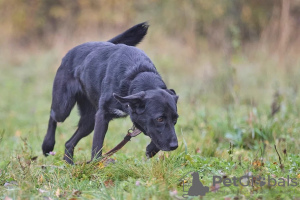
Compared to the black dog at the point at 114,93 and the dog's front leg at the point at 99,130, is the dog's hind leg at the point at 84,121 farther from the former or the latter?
the dog's front leg at the point at 99,130

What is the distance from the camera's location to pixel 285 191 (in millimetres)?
3326

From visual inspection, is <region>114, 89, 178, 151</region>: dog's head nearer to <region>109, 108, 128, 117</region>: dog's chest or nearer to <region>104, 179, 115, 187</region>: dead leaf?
<region>109, 108, 128, 117</region>: dog's chest

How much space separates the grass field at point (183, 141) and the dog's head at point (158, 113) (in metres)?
0.17

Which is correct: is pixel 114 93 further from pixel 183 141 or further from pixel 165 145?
pixel 183 141

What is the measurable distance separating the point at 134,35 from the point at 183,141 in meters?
1.47

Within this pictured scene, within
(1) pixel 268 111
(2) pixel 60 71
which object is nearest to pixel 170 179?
(2) pixel 60 71

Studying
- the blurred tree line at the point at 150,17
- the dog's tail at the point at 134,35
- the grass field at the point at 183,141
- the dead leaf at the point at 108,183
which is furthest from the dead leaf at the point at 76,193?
the blurred tree line at the point at 150,17

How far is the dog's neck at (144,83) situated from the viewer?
422 centimetres

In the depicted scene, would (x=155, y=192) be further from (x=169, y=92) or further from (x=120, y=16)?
(x=120, y=16)

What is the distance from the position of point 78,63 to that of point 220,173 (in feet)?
6.92

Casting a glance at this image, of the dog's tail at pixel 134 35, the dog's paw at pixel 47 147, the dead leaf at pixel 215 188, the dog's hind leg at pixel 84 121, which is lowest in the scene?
the dog's paw at pixel 47 147

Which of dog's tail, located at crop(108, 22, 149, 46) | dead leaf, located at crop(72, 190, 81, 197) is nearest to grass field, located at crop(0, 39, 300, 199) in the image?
dead leaf, located at crop(72, 190, 81, 197)

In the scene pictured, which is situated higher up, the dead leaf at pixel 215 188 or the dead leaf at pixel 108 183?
the dead leaf at pixel 215 188

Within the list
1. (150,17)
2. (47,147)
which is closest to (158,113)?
(47,147)
